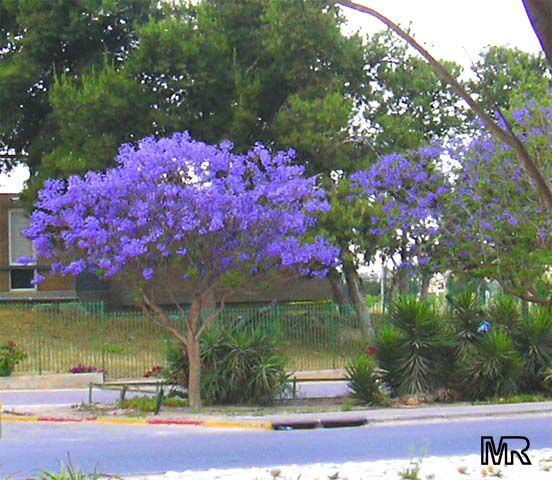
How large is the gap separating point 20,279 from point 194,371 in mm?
22336

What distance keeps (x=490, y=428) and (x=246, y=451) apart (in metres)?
4.42

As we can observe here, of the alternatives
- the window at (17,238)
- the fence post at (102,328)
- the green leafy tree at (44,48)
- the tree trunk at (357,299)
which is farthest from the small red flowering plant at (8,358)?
the window at (17,238)

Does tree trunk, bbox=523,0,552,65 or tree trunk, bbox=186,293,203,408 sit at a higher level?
tree trunk, bbox=523,0,552,65

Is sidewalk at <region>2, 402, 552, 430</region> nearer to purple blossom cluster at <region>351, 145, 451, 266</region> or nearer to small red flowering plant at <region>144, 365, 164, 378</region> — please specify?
small red flowering plant at <region>144, 365, 164, 378</region>

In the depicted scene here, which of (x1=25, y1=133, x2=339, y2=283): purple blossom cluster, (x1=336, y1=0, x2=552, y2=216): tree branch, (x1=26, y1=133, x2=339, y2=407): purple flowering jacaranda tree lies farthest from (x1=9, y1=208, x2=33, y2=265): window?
(x1=336, y1=0, x2=552, y2=216): tree branch

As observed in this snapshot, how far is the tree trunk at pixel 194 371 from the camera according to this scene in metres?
19.2

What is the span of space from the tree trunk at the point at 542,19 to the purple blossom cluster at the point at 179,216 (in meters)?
13.8

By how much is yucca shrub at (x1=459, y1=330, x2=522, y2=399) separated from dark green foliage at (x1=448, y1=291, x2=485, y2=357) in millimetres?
178

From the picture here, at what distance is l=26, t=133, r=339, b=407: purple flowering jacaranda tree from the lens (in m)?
17.9

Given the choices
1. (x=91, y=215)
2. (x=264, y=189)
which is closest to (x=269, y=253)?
(x=264, y=189)

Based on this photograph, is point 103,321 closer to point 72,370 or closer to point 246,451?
point 72,370

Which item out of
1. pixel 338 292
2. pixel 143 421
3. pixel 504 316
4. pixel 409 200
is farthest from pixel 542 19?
pixel 338 292

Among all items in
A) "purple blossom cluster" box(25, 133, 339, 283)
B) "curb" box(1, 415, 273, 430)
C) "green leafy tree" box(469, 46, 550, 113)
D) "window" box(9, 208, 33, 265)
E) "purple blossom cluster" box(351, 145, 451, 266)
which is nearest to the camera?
"curb" box(1, 415, 273, 430)

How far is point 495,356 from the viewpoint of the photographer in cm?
1984
